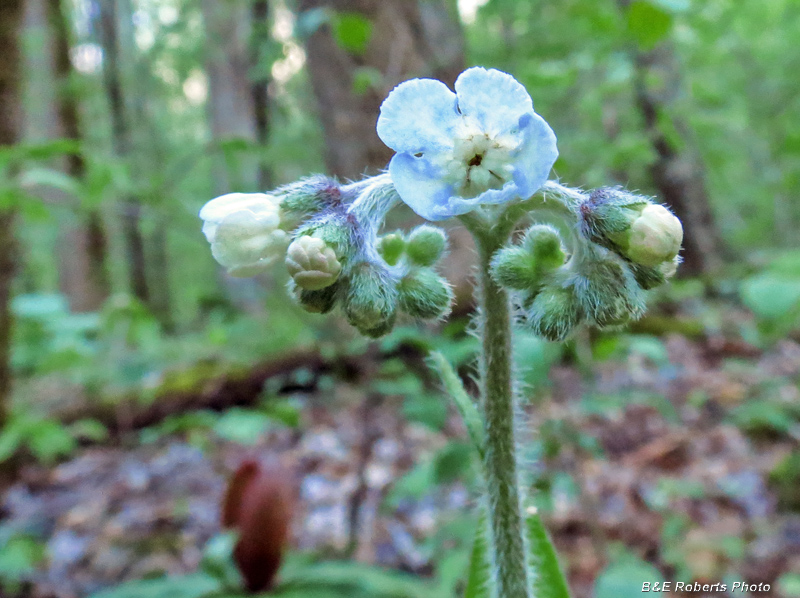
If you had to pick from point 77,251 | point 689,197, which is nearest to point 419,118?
point 689,197

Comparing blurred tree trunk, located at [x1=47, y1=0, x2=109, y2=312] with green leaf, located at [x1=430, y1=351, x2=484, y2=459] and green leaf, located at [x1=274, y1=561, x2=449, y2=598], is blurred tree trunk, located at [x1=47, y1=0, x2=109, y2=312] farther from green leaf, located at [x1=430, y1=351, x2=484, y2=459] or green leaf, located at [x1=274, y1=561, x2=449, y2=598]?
green leaf, located at [x1=430, y1=351, x2=484, y2=459]

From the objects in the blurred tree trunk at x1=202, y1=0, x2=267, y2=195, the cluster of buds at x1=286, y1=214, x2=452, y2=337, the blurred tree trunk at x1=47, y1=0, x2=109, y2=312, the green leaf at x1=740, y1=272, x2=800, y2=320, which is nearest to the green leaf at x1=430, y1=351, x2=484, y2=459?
the cluster of buds at x1=286, y1=214, x2=452, y2=337

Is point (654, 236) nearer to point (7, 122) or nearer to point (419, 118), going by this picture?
point (419, 118)

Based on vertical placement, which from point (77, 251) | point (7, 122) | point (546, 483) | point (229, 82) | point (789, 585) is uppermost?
point (229, 82)

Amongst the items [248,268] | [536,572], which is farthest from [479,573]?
[248,268]

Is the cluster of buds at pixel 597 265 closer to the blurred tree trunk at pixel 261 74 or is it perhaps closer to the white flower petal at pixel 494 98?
the white flower petal at pixel 494 98

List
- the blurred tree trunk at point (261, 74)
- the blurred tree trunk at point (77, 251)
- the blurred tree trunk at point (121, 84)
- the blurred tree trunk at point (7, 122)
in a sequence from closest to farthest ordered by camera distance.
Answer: the blurred tree trunk at point (7, 122)
the blurred tree trunk at point (261, 74)
the blurred tree trunk at point (77, 251)
the blurred tree trunk at point (121, 84)

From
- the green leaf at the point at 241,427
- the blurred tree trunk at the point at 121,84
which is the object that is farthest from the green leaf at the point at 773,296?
the blurred tree trunk at the point at 121,84
